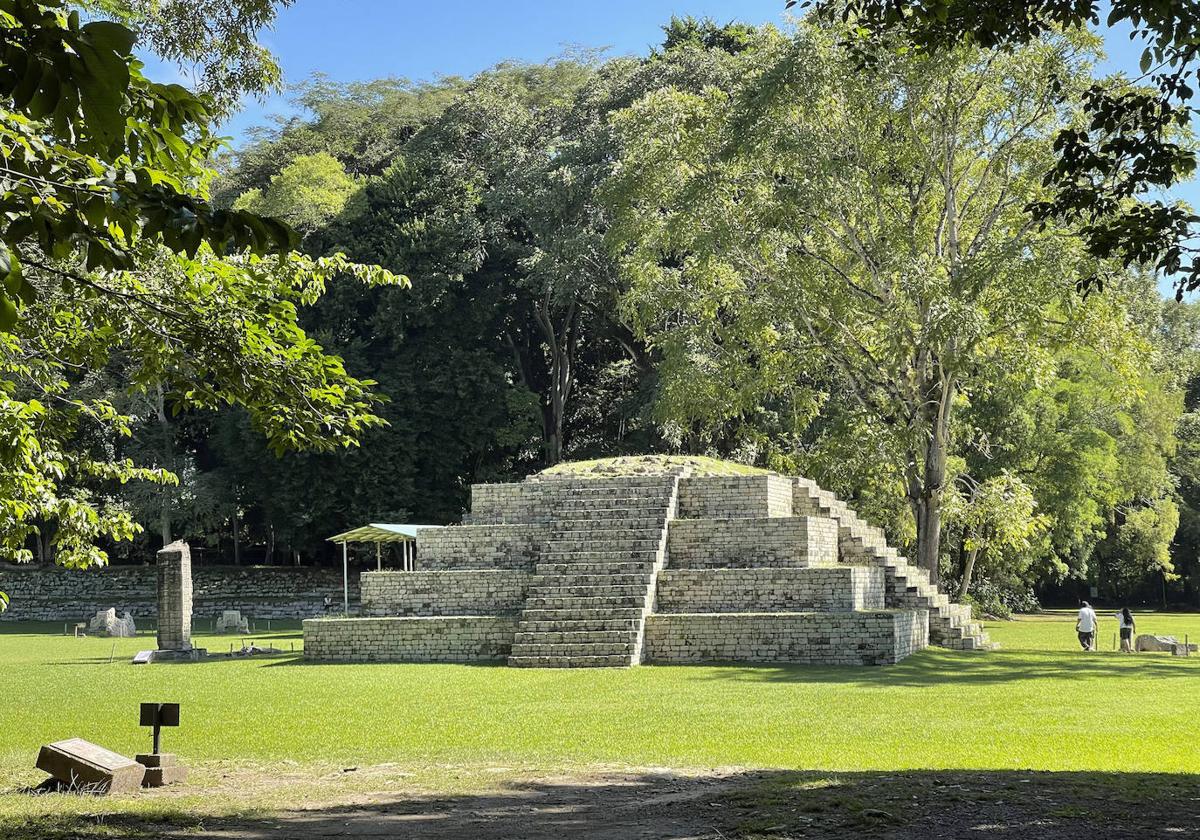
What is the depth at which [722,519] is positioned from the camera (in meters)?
20.4

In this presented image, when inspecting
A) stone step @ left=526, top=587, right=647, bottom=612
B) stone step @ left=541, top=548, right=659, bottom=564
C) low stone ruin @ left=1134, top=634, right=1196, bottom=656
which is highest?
stone step @ left=541, top=548, right=659, bottom=564

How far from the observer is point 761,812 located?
679 cm

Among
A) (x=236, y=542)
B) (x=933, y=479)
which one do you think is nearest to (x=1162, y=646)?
(x=933, y=479)

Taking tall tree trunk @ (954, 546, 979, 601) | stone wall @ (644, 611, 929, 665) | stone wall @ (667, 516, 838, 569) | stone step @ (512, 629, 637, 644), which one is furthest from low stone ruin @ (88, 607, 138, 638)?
tall tree trunk @ (954, 546, 979, 601)

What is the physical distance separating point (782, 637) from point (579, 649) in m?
2.90

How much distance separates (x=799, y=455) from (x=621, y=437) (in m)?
13.4

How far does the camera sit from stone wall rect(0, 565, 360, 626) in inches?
1475

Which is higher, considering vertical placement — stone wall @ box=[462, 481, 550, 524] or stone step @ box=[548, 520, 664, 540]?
stone wall @ box=[462, 481, 550, 524]

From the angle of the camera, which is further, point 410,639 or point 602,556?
point 602,556

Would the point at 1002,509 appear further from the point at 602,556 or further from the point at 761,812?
the point at 761,812

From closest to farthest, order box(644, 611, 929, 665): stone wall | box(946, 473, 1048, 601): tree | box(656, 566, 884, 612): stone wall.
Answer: box(644, 611, 929, 665): stone wall < box(656, 566, 884, 612): stone wall < box(946, 473, 1048, 601): tree

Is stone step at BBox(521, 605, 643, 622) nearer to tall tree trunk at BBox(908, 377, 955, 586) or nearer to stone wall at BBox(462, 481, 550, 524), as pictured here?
stone wall at BBox(462, 481, 550, 524)

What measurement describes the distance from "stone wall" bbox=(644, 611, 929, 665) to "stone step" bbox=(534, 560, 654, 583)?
1.20 m

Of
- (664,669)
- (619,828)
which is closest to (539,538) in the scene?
(664,669)
